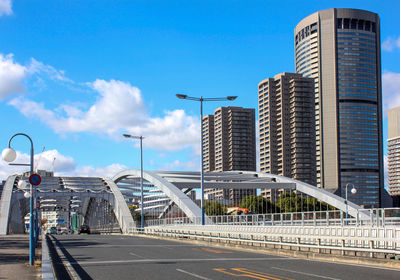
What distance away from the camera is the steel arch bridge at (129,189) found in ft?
226

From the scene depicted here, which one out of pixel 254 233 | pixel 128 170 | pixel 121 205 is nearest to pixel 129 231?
pixel 121 205

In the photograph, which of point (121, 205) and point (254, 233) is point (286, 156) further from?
point (254, 233)

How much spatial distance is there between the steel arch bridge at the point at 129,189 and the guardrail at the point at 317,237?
25.3 m

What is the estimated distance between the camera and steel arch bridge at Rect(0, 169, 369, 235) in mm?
68881

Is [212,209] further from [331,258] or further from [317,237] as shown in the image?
[331,258]

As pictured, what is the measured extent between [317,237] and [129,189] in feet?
267

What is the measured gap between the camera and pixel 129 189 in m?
101

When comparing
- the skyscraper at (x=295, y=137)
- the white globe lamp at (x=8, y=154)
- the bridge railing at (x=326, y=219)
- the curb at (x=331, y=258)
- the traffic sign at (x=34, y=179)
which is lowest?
the curb at (x=331, y=258)

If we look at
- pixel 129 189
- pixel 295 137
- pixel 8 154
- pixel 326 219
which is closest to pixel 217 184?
pixel 129 189

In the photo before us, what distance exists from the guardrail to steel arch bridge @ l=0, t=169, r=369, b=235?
82.9 ft

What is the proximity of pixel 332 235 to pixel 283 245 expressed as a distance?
416 centimetres

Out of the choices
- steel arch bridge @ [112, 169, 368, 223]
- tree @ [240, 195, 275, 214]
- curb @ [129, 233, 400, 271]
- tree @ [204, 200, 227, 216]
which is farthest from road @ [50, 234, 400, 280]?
tree @ [240, 195, 275, 214]

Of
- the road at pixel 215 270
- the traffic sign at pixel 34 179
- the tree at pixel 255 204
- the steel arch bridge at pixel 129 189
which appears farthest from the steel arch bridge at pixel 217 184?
the traffic sign at pixel 34 179

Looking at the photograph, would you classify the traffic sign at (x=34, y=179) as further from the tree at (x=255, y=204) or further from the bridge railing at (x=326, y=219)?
the tree at (x=255, y=204)
